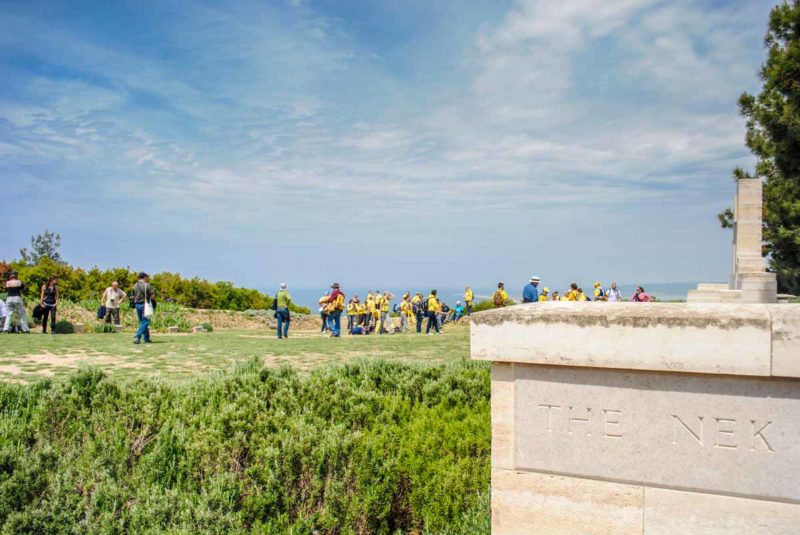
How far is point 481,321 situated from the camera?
3.10 metres

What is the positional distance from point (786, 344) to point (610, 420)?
834 mm

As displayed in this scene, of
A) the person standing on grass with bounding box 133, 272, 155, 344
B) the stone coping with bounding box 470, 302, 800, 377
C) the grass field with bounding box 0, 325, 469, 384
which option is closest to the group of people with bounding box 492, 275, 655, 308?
the grass field with bounding box 0, 325, 469, 384

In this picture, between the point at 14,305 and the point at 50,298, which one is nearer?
the point at 14,305

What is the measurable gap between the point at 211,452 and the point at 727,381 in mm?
3577

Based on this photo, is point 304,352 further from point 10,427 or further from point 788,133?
point 788,133

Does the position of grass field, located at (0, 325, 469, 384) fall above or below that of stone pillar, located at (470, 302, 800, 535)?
below

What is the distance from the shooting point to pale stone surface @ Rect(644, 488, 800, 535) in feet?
8.90

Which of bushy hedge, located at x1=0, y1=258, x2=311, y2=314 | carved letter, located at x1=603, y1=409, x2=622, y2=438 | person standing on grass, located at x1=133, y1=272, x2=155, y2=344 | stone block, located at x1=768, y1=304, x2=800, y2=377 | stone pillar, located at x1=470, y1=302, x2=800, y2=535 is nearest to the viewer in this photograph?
stone block, located at x1=768, y1=304, x2=800, y2=377

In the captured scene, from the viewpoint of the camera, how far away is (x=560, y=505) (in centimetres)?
307

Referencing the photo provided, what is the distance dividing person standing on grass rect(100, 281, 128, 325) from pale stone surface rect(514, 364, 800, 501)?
19932mm

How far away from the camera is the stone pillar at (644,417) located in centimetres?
270

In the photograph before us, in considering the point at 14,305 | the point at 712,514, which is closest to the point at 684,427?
the point at 712,514

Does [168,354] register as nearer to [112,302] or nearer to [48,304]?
[48,304]

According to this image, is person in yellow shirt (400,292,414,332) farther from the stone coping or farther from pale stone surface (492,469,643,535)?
the stone coping
